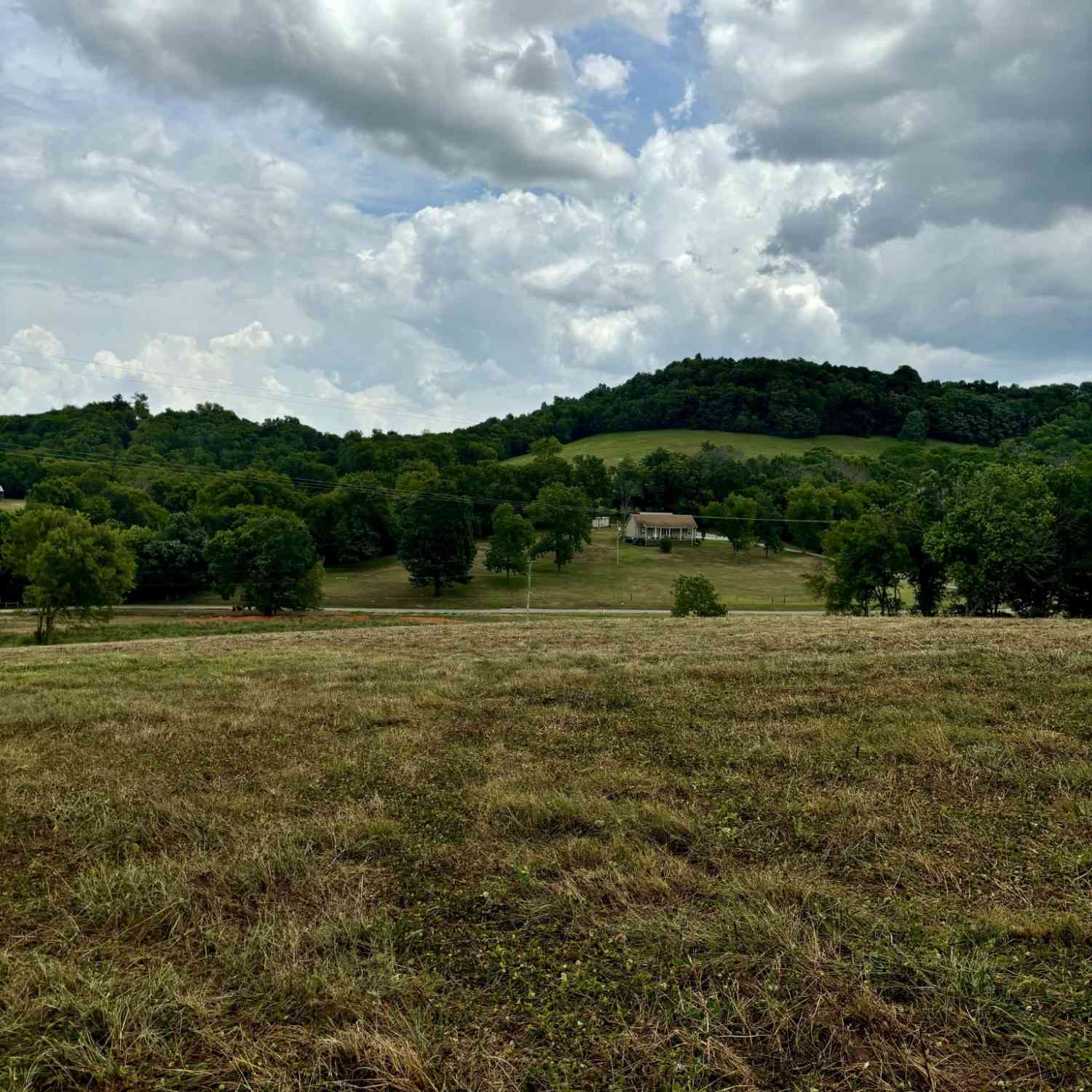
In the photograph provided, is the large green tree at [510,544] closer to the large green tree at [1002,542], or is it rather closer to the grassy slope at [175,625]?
the grassy slope at [175,625]

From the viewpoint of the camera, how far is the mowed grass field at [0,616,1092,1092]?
3.59m

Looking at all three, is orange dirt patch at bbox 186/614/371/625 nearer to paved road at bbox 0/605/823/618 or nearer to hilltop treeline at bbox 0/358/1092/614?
paved road at bbox 0/605/823/618

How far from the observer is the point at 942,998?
12.6 feet

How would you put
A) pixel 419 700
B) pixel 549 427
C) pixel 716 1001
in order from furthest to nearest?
pixel 549 427
pixel 419 700
pixel 716 1001

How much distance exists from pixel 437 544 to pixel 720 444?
302ft

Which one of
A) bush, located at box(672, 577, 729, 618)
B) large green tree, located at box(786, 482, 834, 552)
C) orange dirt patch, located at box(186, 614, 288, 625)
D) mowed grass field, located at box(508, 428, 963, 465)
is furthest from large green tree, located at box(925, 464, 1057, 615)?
mowed grass field, located at box(508, 428, 963, 465)

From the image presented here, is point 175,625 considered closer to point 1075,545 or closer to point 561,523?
point 561,523

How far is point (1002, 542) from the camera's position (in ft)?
129

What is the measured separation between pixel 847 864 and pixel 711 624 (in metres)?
17.7

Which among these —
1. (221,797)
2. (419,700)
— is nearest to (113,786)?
(221,797)

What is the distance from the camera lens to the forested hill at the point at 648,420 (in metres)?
137

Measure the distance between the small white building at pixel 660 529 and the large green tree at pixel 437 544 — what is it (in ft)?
126

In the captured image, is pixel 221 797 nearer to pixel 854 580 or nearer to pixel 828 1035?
pixel 828 1035

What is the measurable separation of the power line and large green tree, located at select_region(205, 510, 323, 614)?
776 inches
